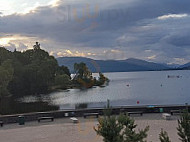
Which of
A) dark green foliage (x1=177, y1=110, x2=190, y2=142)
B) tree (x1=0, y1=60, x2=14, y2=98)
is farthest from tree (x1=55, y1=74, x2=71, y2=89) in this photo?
dark green foliage (x1=177, y1=110, x2=190, y2=142)

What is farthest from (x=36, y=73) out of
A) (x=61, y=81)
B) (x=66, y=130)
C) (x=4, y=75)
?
(x=66, y=130)

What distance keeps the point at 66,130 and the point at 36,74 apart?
304ft

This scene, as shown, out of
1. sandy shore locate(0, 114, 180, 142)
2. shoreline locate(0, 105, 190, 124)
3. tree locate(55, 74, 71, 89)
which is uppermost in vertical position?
tree locate(55, 74, 71, 89)

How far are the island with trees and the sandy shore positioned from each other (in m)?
68.6

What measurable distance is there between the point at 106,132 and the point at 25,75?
328 ft

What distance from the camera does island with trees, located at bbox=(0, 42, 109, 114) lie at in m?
102

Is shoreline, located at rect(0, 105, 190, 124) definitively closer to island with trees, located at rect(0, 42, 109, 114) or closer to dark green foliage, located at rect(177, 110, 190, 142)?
dark green foliage, located at rect(177, 110, 190, 142)

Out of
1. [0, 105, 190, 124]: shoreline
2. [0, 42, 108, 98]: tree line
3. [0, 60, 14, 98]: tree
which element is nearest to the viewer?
[0, 105, 190, 124]: shoreline

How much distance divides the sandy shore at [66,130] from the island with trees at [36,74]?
68.6 metres

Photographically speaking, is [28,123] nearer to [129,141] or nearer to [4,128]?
[4,128]

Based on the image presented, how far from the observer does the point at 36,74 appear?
11062 centimetres

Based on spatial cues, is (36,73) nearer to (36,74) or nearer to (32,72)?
(36,74)

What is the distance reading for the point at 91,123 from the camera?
2322 cm

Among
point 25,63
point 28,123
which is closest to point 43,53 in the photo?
point 25,63
